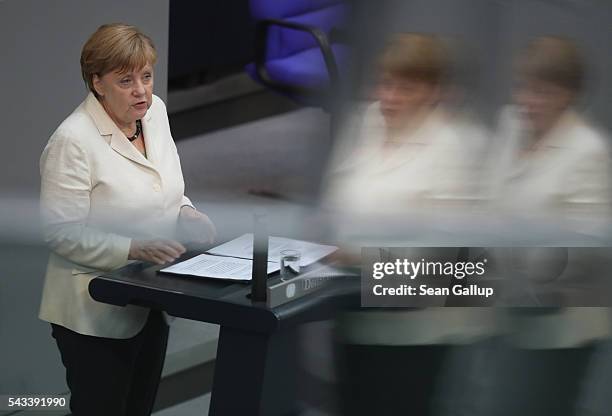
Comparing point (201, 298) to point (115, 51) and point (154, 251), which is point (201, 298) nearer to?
point (154, 251)

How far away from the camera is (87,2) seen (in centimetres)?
119

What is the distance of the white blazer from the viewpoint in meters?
1.13

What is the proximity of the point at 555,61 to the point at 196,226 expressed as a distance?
Result: 0.38 m

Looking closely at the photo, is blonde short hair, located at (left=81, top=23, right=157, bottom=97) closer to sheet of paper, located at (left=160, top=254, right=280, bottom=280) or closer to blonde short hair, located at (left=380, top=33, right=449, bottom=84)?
sheet of paper, located at (left=160, top=254, right=280, bottom=280)

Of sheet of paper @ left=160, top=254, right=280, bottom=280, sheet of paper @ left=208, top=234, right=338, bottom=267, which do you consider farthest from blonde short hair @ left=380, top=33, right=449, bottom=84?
sheet of paper @ left=160, top=254, right=280, bottom=280

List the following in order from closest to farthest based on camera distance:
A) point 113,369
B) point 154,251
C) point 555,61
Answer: point 555,61
point 154,251
point 113,369

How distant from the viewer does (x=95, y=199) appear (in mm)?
1234

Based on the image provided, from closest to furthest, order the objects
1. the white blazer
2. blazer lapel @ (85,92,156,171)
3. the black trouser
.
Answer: the white blazer → blazer lapel @ (85,92,156,171) → the black trouser

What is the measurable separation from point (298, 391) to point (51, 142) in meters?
0.41

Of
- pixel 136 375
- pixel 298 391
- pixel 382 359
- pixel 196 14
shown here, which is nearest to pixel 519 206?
pixel 382 359

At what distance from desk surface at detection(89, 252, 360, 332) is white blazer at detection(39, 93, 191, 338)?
0.13 ft

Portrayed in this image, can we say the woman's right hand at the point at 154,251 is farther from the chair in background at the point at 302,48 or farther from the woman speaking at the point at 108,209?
the chair in background at the point at 302,48

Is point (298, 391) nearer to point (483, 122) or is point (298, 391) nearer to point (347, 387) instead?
point (347, 387)

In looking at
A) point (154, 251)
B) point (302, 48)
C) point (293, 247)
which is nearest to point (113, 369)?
point (154, 251)
